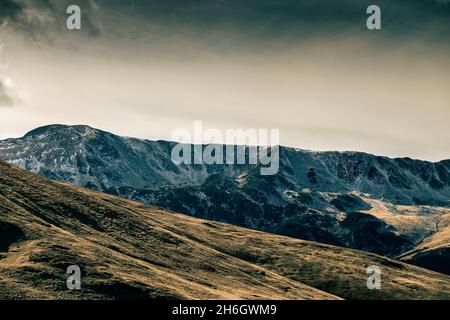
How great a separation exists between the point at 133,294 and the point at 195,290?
865 inches

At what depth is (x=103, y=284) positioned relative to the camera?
137m

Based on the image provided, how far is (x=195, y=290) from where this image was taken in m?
150

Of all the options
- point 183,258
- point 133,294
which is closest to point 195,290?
point 133,294
